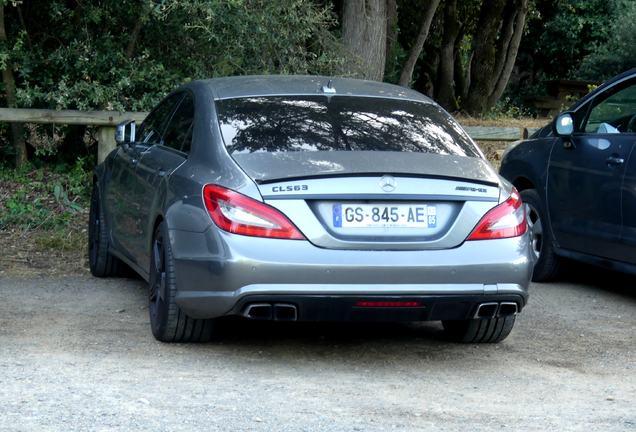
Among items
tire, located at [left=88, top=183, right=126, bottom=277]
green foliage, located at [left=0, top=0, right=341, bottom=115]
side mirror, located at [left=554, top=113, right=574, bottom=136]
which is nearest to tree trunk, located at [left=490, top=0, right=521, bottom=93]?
green foliage, located at [left=0, top=0, right=341, bottom=115]

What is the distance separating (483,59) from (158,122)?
15.7m

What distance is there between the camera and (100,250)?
22.1 ft

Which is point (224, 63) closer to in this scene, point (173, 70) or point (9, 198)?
point (173, 70)

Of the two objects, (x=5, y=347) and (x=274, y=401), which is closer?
(x=274, y=401)

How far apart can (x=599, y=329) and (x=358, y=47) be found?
6364mm

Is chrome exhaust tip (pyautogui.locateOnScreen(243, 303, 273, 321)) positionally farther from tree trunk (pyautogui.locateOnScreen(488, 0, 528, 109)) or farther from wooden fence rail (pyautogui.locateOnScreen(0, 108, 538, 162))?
tree trunk (pyautogui.locateOnScreen(488, 0, 528, 109))

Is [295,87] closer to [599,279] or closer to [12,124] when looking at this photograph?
[599,279]

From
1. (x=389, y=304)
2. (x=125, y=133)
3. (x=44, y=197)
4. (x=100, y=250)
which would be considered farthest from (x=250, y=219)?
(x=44, y=197)

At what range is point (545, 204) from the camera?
278 inches

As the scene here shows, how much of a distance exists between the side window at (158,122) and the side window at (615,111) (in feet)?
10.5

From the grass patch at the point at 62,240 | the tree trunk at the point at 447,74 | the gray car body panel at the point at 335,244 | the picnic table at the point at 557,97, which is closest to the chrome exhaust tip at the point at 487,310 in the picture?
the gray car body panel at the point at 335,244

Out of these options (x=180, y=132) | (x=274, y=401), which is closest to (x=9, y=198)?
(x=180, y=132)

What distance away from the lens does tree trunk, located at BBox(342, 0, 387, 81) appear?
11.1 metres

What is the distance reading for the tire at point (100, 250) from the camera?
670 centimetres
